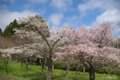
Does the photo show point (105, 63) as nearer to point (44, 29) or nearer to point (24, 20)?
point (44, 29)

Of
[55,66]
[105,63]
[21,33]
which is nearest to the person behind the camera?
[105,63]

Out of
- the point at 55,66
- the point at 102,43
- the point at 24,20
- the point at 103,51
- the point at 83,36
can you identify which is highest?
the point at 24,20

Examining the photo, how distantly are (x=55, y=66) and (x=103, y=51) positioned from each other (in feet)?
61.2

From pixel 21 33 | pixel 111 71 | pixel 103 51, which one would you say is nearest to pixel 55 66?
pixel 111 71

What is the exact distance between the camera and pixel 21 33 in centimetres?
1161

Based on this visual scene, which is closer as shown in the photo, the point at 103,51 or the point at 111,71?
the point at 103,51

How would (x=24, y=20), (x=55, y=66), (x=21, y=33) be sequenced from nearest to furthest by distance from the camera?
1. (x=24, y=20)
2. (x=21, y=33)
3. (x=55, y=66)

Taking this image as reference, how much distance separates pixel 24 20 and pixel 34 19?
1036 millimetres

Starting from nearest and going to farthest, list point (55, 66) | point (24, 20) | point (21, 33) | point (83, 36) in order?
point (24, 20)
point (83, 36)
point (21, 33)
point (55, 66)

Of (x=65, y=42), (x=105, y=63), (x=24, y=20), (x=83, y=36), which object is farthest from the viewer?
(x=65, y=42)

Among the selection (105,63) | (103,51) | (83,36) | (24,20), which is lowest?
(105,63)

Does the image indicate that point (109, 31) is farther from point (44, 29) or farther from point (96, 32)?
point (44, 29)

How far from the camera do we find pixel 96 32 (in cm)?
1069

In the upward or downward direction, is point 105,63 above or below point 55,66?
above
